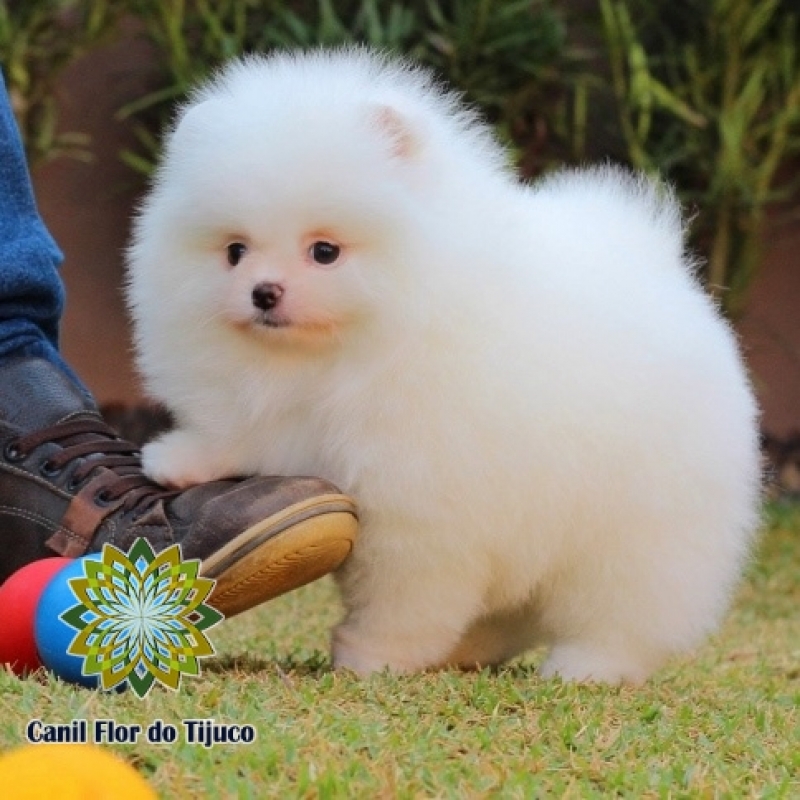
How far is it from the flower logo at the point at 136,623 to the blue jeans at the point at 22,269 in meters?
0.86

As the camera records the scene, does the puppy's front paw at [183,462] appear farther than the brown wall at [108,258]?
No

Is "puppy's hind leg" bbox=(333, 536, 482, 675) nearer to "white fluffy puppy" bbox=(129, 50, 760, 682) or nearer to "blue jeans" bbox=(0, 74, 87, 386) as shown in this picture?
"white fluffy puppy" bbox=(129, 50, 760, 682)

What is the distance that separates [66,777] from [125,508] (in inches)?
43.5

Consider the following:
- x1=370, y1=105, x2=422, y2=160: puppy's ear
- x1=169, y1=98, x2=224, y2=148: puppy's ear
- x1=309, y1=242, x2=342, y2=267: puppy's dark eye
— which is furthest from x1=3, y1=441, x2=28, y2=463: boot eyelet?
x1=370, y1=105, x2=422, y2=160: puppy's ear

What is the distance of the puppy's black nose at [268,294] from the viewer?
2.21 m

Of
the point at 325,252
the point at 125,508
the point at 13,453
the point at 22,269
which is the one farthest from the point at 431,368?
the point at 22,269

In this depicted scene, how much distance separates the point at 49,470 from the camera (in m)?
2.62

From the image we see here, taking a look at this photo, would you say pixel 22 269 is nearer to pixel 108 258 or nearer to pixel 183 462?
pixel 183 462

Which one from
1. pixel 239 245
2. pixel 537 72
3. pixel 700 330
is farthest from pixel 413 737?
pixel 537 72

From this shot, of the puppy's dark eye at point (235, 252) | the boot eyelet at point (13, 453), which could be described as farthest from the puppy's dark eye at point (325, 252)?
the boot eyelet at point (13, 453)

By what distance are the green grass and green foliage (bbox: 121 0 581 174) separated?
3359 millimetres

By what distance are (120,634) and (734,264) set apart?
444cm

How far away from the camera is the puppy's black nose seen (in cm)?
221

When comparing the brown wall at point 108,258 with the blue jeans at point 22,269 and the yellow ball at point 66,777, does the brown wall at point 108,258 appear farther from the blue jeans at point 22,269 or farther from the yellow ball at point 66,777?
the yellow ball at point 66,777
